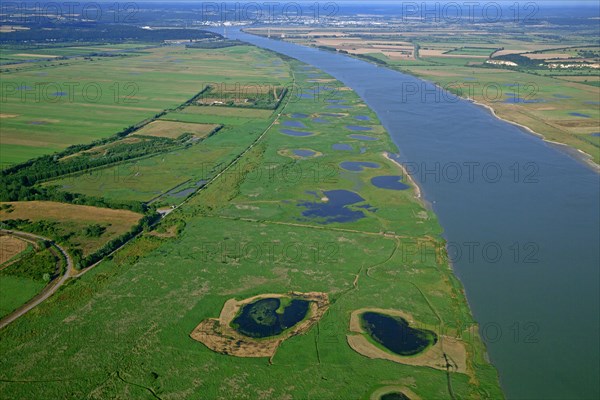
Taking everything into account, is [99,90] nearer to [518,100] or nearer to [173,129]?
[173,129]

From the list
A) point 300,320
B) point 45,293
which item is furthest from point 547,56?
point 45,293

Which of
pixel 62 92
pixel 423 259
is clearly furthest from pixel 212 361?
pixel 62 92

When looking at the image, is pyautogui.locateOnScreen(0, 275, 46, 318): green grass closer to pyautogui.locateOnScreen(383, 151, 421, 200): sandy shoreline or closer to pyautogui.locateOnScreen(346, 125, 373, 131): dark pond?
pyautogui.locateOnScreen(383, 151, 421, 200): sandy shoreline

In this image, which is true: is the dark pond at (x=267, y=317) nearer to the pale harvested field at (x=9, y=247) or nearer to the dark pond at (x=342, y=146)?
the pale harvested field at (x=9, y=247)

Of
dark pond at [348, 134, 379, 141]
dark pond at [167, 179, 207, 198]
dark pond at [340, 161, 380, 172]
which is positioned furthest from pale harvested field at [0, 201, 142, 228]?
dark pond at [348, 134, 379, 141]

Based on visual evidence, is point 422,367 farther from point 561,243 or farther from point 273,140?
point 273,140

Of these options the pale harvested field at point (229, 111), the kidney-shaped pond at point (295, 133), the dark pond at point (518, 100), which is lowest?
the kidney-shaped pond at point (295, 133)

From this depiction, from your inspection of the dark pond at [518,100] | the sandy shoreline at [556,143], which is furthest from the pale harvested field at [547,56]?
the sandy shoreline at [556,143]
